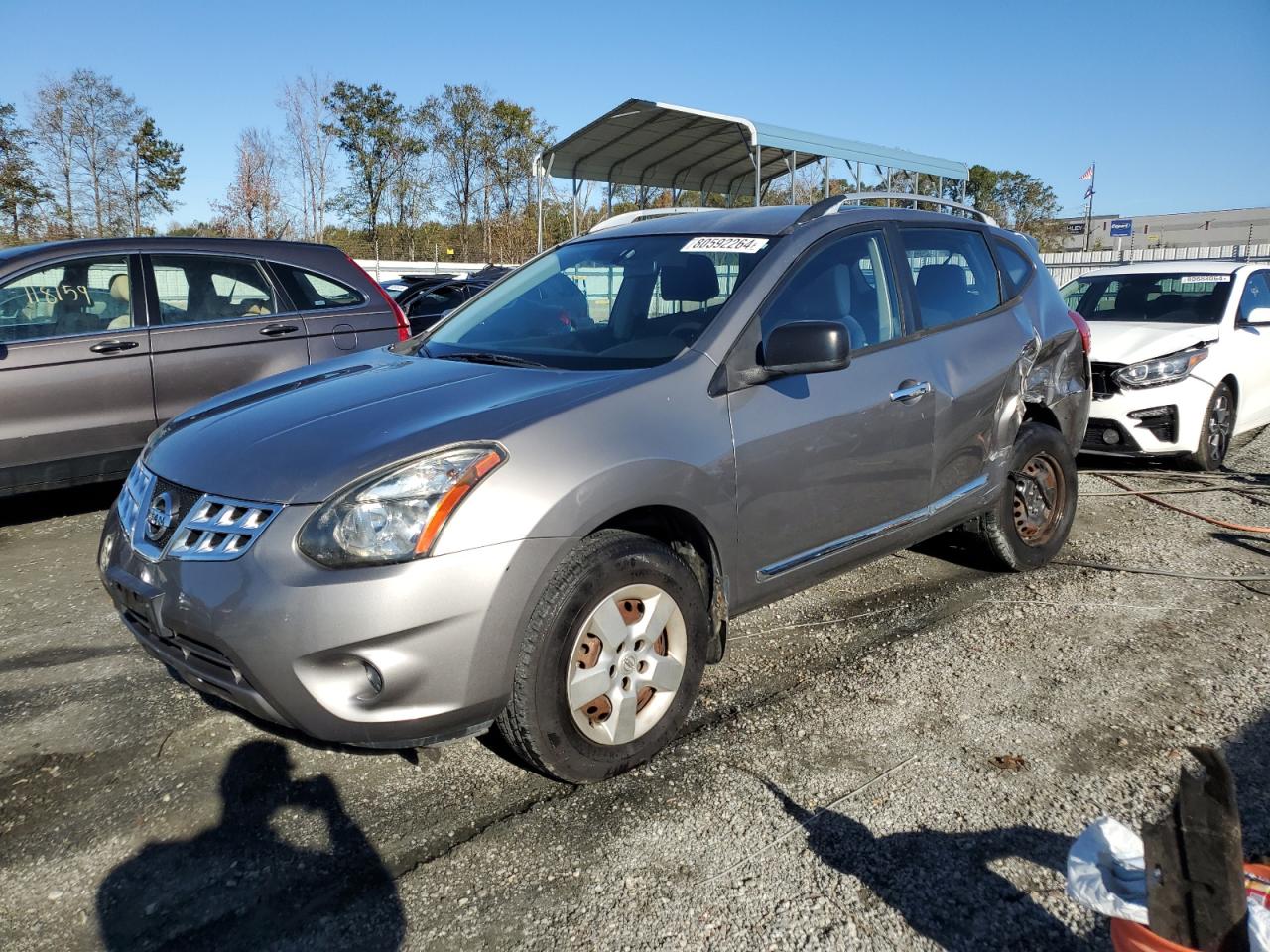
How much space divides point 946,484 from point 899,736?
129 cm

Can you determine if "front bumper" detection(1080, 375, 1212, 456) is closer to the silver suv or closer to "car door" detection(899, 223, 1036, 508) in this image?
"car door" detection(899, 223, 1036, 508)

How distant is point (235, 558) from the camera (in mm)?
2309

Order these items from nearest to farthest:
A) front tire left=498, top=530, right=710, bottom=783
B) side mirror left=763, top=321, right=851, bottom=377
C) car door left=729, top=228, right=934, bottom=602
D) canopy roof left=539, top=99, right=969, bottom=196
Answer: front tire left=498, top=530, right=710, bottom=783
side mirror left=763, top=321, right=851, bottom=377
car door left=729, top=228, right=934, bottom=602
canopy roof left=539, top=99, right=969, bottom=196

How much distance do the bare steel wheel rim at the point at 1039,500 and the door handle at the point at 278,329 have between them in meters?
4.61

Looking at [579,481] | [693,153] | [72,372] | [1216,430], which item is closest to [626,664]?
[579,481]

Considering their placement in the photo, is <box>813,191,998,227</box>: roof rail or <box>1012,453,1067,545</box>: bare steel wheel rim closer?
<box>813,191,998,227</box>: roof rail

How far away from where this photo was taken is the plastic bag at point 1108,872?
5.86 feet

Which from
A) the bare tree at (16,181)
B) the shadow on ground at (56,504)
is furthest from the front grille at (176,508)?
the bare tree at (16,181)

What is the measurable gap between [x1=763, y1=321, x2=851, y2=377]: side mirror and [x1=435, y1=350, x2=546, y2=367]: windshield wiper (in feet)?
2.58

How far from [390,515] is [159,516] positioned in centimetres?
81

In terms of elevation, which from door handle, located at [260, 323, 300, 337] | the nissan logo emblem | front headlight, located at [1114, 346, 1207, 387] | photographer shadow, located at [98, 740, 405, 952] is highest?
door handle, located at [260, 323, 300, 337]

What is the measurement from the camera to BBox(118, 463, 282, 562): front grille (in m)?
2.35

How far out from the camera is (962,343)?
12.9 feet

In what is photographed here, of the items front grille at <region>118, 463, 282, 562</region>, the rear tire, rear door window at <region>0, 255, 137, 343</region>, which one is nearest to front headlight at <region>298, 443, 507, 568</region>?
front grille at <region>118, 463, 282, 562</region>
